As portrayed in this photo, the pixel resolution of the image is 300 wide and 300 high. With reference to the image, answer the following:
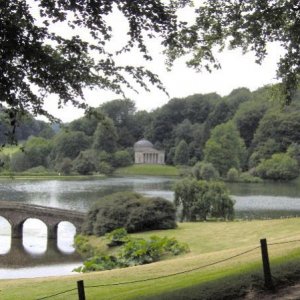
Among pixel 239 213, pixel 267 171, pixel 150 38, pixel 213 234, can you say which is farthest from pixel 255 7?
pixel 267 171

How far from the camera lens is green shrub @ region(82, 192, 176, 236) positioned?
39406 mm

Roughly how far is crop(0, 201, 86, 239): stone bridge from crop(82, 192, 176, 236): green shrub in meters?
3.85

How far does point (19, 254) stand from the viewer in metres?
37.2

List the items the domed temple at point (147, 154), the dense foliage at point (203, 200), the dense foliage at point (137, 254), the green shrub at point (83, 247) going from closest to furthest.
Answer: the dense foliage at point (137, 254), the green shrub at point (83, 247), the dense foliage at point (203, 200), the domed temple at point (147, 154)

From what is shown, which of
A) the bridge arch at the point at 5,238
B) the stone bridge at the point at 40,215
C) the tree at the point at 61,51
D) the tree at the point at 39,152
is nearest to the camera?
the tree at the point at 61,51

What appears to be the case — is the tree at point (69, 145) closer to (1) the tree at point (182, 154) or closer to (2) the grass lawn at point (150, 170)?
(2) the grass lawn at point (150, 170)

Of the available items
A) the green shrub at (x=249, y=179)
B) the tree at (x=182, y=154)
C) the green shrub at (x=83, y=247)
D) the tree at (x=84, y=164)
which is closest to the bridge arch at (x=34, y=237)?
the green shrub at (x=83, y=247)

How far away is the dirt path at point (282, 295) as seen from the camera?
9445 millimetres

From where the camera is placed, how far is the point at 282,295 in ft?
31.6

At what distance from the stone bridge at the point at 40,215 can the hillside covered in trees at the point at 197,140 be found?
4538 centimetres

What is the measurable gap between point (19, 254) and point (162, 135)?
400 ft

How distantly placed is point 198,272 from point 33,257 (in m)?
23.0

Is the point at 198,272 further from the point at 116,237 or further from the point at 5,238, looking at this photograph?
the point at 5,238

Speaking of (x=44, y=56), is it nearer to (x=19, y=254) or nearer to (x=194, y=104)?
(x=19, y=254)
